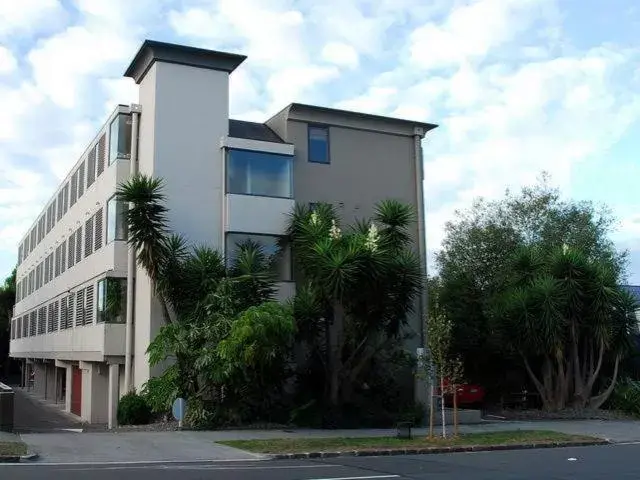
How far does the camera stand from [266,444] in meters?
17.5

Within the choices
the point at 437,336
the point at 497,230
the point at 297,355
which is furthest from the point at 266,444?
the point at 497,230

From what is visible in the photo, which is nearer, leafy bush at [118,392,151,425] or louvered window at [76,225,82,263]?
leafy bush at [118,392,151,425]

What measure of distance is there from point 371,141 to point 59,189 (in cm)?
1937

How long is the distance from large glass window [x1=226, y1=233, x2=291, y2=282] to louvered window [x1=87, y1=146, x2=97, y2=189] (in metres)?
8.25

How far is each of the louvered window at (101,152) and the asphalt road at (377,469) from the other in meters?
16.9

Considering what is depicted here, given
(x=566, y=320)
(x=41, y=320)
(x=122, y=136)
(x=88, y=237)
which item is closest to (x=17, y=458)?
(x=122, y=136)

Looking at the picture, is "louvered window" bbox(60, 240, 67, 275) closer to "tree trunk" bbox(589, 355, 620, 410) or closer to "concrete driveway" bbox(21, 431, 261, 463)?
"concrete driveway" bbox(21, 431, 261, 463)

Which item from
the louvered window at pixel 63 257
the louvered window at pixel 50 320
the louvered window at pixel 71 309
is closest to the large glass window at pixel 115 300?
the louvered window at pixel 71 309

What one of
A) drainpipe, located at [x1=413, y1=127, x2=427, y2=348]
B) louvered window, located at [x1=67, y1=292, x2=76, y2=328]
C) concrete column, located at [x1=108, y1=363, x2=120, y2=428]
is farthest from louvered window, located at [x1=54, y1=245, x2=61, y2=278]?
drainpipe, located at [x1=413, y1=127, x2=427, y2=348]

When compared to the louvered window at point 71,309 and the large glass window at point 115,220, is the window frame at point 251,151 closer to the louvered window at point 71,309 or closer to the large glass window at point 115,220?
the large glass window at point 115,220

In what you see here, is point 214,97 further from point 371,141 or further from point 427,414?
point 427,414

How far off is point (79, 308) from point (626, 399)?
21695 millimetres

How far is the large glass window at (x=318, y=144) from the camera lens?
27.5 metres

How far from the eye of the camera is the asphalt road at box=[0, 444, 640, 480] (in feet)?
40.5
